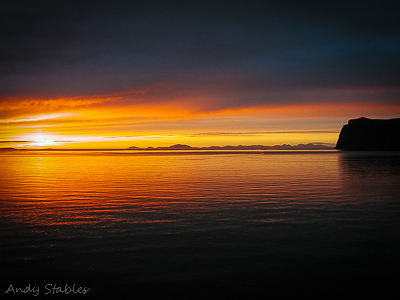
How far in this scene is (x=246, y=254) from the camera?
29.8ft

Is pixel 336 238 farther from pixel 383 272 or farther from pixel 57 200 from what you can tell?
pixel 57 200

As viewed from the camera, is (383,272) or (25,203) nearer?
(383,272)

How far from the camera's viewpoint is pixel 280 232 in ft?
37.2

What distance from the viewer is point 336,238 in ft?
34.7

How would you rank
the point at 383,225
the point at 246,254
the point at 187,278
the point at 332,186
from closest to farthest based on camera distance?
the point at 187,278, the point at 246,254, the point at 383,225, the point at 332,186

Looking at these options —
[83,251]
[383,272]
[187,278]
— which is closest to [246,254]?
[187,278]

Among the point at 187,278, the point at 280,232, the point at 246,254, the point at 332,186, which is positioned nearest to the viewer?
the point at 187,278

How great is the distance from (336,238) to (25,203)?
57.7 feet

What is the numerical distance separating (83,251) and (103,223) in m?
3.62

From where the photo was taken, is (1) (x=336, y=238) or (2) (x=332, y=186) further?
(2) (x=332, y=186)

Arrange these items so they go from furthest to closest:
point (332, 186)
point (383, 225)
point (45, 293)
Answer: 1. point (332, 186)
2. point (383, 225)
3. point (45, 293)

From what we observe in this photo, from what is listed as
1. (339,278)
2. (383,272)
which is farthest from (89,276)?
(383,272)

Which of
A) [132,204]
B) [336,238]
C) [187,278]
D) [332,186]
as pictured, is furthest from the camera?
[332,186]

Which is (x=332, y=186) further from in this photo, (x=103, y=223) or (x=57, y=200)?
(x=57, y=200)
